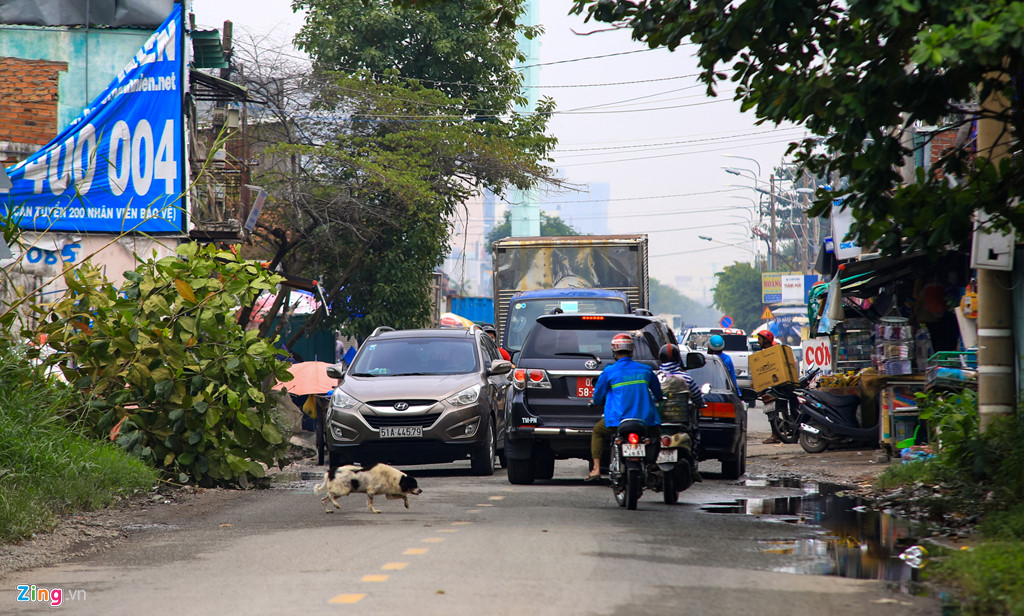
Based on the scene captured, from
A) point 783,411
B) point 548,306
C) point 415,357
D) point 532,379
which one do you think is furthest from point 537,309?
point 532,379

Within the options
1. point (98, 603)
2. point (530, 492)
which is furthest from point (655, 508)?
point (98, 603)

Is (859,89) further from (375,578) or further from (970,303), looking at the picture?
(970,303)

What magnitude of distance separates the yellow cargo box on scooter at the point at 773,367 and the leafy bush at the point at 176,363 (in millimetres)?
10385

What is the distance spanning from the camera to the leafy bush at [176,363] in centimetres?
1291

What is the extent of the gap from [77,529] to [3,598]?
9.71 feet

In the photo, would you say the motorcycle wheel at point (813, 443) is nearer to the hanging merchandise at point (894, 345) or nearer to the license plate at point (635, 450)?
the hanging merchandise at point (894, 345)

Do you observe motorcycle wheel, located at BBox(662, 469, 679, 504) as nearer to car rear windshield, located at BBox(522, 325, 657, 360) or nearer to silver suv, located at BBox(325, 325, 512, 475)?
car rear windshield, located at BBox(522, 325, 657, 360)

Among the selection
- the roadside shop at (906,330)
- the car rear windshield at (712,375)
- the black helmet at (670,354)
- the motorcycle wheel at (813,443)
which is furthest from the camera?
the motorcycle wheel at (813,443)

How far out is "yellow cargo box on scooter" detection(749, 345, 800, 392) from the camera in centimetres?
2116

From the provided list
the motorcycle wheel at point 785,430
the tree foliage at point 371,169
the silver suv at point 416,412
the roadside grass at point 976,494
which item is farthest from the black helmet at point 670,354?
the tree foliage at point 371,169

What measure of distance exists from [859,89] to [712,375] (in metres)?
8.30

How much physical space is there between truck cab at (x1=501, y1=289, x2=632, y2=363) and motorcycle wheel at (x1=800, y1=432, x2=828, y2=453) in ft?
12.2

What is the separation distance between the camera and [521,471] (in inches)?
545

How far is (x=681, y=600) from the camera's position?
650cm
